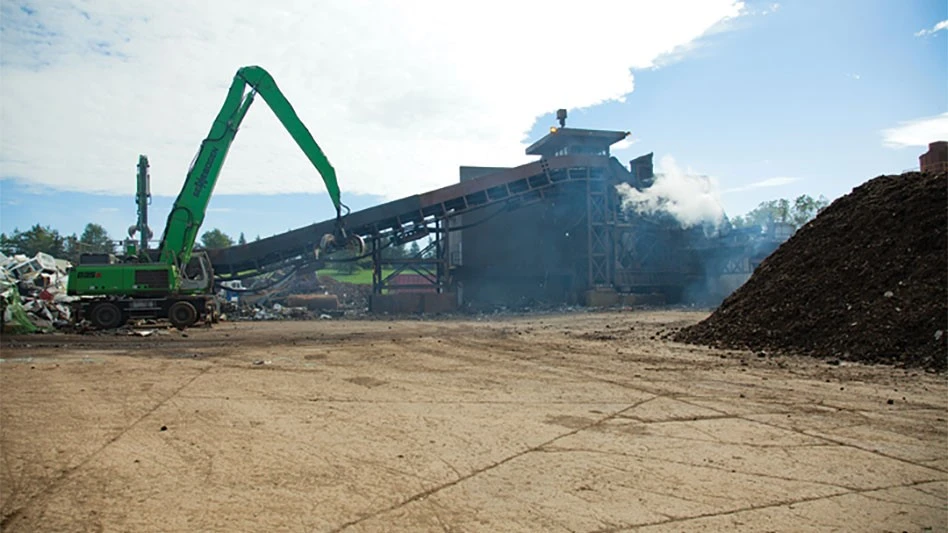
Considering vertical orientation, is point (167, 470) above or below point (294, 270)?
below

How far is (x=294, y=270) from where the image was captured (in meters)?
27.8

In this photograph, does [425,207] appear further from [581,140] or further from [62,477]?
[62,477]

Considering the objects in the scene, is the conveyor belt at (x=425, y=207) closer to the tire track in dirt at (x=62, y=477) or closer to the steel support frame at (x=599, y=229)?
the steel support frame at (x=599, y=229)

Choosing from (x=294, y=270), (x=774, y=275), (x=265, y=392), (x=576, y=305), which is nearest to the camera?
(x=265, y=392)

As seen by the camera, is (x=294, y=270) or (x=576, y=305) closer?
(x=294, y=270)

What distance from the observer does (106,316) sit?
724 inches

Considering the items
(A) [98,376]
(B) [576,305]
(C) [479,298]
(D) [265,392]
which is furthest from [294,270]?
(D) [265,392]

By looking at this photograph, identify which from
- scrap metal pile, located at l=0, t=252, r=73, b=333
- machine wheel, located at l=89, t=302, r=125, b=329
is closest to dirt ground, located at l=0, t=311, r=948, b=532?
scrap metal pile, located at l=0, t=252, r=73, b=333

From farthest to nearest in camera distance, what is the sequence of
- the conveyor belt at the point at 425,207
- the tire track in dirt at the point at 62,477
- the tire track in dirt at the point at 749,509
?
the conveyor belt at the point at 425,207 → the tire track in dirt at the point at 62,477 → the tire track in dirt at the point at 749,509

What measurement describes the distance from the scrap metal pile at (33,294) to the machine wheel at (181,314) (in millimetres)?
3291

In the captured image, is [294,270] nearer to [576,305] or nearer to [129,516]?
[576,305]

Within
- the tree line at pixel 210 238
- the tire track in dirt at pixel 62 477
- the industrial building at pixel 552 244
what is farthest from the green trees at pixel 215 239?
the tire track in dirt at pixel 62 477

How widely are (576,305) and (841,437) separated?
83.3 ft

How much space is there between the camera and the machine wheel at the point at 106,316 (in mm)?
18312
